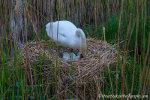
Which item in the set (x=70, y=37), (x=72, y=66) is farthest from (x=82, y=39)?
(x=72, y=66)

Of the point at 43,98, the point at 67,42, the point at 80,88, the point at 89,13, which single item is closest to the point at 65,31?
the point at 67,42

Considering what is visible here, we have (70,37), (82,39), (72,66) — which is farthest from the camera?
(70,37)

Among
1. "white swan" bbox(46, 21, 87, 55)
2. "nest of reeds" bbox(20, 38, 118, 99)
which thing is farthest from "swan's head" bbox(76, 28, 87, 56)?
"nest of reeds" bbox(20, 38, 118, 99)

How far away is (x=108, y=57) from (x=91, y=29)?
1.40 metres

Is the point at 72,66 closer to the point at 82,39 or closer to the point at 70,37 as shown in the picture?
the point at 82,39

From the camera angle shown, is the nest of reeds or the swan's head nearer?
the nest of reeds

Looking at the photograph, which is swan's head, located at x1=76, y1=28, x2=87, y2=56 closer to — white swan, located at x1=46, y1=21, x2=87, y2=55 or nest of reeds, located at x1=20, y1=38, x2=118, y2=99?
white swan, located at x1=46, y1=21, x2=87, y2=55

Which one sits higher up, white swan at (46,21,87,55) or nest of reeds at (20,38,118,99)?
white swan at (46,21,87,55)

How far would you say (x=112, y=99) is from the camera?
1.72 m

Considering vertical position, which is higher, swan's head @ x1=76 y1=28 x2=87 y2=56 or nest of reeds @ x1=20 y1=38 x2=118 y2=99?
swan's head @ x1=76 y1=28 x2=87 y2=56

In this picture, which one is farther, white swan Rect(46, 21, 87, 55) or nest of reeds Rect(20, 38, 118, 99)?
white swan Rect(46, 21, 87, 55)

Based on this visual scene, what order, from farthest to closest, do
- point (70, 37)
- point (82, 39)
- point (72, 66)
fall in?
1. point (70, 37)
2. point (82, 39)
3. point (72, 66)

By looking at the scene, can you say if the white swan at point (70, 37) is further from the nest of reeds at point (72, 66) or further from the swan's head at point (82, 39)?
the nest of reeds at point (72, 66)


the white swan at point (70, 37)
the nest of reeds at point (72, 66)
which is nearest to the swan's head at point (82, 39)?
the white swan at point (70, 37)
